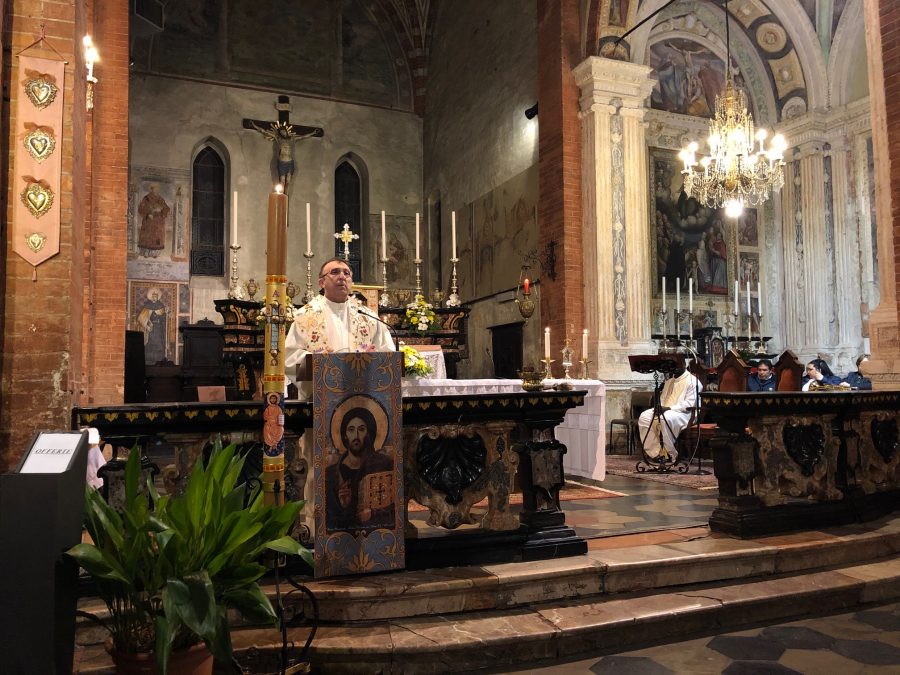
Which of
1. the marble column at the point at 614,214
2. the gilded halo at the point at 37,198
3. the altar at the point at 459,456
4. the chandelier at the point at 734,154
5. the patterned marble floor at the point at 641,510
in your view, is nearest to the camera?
the altar at the point at 459,456

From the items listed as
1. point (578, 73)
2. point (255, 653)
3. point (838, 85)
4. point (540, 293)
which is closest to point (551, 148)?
point (578, 73)

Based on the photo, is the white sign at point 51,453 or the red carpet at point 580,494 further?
the red carpet at point 580,494

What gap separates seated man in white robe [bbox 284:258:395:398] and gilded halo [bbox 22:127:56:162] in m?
1.80

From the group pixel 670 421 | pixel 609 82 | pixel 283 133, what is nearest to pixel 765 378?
pixel 670 421

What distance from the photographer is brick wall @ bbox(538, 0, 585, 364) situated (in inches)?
422

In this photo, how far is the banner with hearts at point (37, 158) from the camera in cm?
423

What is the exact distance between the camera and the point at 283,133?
15.9 meters

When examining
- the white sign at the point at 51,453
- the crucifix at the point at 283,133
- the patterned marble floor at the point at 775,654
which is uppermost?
the crucifix at the point at 283,133

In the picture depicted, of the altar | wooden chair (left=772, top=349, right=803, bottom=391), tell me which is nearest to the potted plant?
the altar

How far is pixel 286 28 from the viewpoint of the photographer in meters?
17.1

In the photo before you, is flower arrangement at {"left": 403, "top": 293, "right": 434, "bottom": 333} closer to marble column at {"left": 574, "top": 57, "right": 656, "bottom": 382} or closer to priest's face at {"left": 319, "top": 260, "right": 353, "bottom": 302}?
marble column at {"left": 574, "top": 57, "right": 656, "bottom": 382}

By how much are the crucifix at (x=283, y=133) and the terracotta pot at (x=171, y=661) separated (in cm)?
1440

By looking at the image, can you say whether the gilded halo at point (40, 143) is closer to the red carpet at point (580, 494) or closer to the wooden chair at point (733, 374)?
the red carpet at point (580, 494)

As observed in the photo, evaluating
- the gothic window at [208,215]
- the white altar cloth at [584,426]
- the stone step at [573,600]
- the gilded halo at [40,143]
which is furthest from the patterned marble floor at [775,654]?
the gothic window at [208,215]
